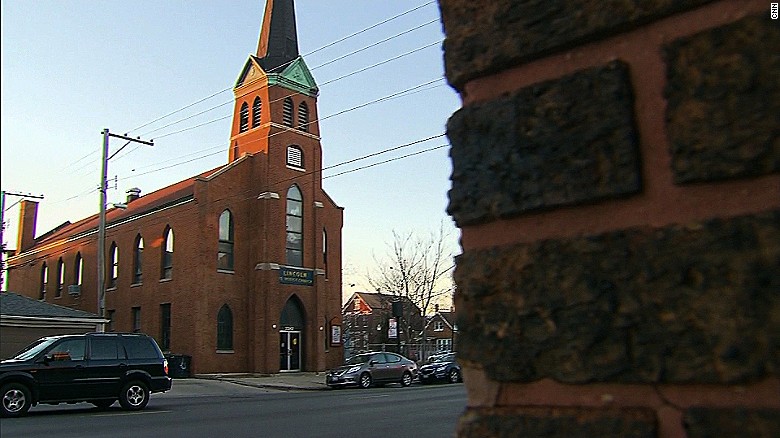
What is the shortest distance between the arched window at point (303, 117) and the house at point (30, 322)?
13.5 metres

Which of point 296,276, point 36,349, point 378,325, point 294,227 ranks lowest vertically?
point 36,349

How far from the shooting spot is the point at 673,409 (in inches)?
48.0

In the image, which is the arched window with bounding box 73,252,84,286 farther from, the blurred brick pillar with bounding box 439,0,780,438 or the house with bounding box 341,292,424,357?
the blurred brick pillar with bounding box 439,0,780,438

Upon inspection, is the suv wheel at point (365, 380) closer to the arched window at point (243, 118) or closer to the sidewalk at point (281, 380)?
the sidewalk at point (281, 380)

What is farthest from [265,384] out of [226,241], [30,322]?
[30,322]

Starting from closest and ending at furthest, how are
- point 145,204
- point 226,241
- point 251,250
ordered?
point 226,241 < point 251,250 < point 145,204

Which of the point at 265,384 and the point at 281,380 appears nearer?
the point at 265,384

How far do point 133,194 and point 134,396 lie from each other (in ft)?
100.0

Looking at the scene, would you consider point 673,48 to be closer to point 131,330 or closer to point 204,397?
point 204,397

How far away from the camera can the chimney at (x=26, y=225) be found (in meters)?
52.9

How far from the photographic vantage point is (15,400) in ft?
50.6

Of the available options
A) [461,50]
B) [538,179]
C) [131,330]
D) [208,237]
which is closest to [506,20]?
[461,50]

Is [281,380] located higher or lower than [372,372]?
lower

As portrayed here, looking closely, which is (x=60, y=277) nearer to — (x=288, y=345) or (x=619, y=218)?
(x=288, y=345)
